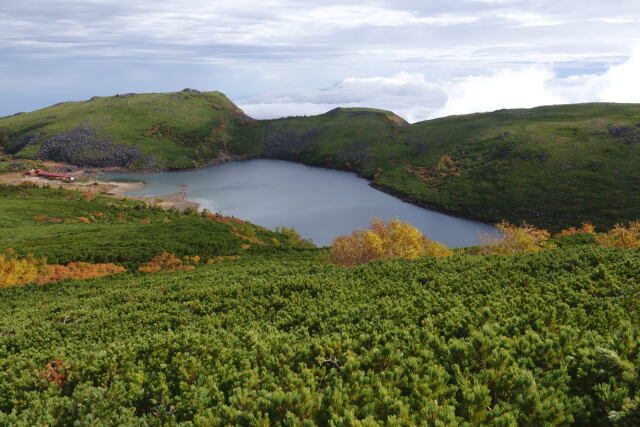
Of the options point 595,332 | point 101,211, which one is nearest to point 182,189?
point 101,211

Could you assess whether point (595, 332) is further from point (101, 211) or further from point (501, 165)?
point (501, 165)

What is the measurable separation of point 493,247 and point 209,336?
40.1 m

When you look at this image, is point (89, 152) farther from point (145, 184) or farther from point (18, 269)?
point (18, 269)

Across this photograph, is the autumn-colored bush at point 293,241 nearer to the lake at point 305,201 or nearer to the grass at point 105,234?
the grass at point 105,234

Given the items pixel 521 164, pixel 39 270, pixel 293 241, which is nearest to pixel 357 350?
pixel 39 270

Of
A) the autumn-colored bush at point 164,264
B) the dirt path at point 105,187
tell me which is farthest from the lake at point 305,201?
the autumn-colored bush at point 164,264

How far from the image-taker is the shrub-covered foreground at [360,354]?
8.15 m

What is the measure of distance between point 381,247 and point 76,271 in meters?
35.7

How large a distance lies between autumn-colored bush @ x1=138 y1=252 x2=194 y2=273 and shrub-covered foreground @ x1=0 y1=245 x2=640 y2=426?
78.0 feet

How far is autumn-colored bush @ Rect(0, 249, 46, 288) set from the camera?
3409 centimetres

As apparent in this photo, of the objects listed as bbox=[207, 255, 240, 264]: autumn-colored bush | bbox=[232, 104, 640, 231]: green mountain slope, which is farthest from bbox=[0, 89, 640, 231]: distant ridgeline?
bbox=[207, 255, 240, 264]: autumn-colored bush

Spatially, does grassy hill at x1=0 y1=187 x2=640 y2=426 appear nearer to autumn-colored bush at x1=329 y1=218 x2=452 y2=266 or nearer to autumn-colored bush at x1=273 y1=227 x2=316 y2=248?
autumn-colored bush at x1=329 y1=218 x2=452 y2=266

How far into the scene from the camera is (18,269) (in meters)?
36.5

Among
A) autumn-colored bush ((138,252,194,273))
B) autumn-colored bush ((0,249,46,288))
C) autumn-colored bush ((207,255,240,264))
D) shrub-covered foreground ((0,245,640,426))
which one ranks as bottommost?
autumn-colored bush ((207,255,240,264))
